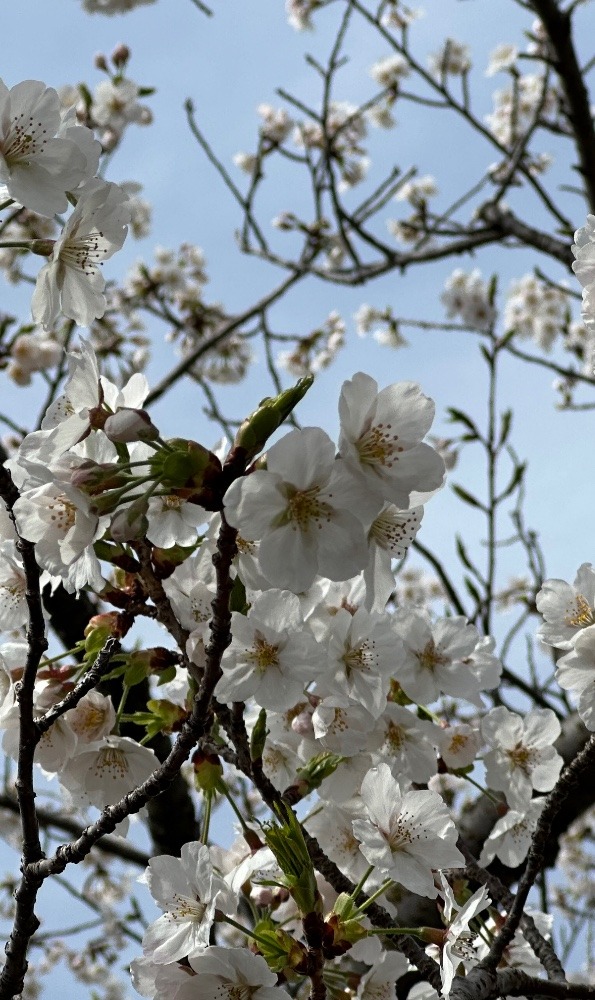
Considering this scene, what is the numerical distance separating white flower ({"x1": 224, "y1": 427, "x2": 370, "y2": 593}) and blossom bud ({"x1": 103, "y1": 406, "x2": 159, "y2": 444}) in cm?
17

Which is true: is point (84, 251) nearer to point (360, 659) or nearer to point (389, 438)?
point (389, 438)

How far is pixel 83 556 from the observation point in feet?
3.81

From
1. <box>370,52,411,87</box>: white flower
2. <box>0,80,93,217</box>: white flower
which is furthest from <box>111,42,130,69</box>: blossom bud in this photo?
<box>0,80,93,217</box>: white flower

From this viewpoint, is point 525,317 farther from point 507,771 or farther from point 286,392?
point 286,392

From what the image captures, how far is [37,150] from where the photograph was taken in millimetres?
1240

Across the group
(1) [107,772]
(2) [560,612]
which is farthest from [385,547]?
(1) [107,772]

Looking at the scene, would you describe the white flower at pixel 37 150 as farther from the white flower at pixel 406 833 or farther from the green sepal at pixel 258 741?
the white flower at pixel 406 833

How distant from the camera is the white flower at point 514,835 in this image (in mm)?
1707

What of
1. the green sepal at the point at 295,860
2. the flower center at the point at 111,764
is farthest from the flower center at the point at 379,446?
the flower center at the point at 111,764

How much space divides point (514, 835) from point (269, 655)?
73 cm

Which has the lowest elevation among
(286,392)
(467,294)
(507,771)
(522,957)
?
(522,957)

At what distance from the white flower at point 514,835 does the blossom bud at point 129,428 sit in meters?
→ 1.08

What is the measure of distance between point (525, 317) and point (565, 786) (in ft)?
19.9

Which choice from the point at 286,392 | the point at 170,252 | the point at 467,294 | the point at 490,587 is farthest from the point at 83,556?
the point at 170,252
